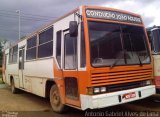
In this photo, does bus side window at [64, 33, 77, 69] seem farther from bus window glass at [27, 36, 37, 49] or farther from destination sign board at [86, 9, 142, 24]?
bus window glass at [27, 36, 37, 49]

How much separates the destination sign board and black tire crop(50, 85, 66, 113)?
2.83m

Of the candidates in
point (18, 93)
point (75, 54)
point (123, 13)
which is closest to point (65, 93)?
point (75, 54)

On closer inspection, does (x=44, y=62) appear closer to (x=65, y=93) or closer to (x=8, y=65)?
(x=65, y=93)

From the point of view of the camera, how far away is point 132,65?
25.8 feet

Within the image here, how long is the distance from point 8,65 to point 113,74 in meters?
11.3

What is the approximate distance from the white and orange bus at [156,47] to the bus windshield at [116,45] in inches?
24.5

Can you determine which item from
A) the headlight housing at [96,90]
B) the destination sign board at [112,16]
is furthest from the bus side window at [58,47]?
the headlight housing at [96,90]

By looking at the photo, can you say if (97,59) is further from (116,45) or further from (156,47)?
(156,47)

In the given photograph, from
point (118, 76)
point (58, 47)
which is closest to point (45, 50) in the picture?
point (58, 47)

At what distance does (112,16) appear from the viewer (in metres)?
7.91

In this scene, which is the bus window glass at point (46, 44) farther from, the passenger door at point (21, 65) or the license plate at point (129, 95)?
the license plate at point (129, 95)

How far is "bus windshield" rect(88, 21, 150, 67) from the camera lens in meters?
7.36

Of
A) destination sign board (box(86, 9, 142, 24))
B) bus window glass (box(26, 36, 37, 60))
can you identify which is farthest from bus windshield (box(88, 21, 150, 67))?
bus window glass (box(26, 36, 37, 60))

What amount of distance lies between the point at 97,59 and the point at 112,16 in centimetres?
143
